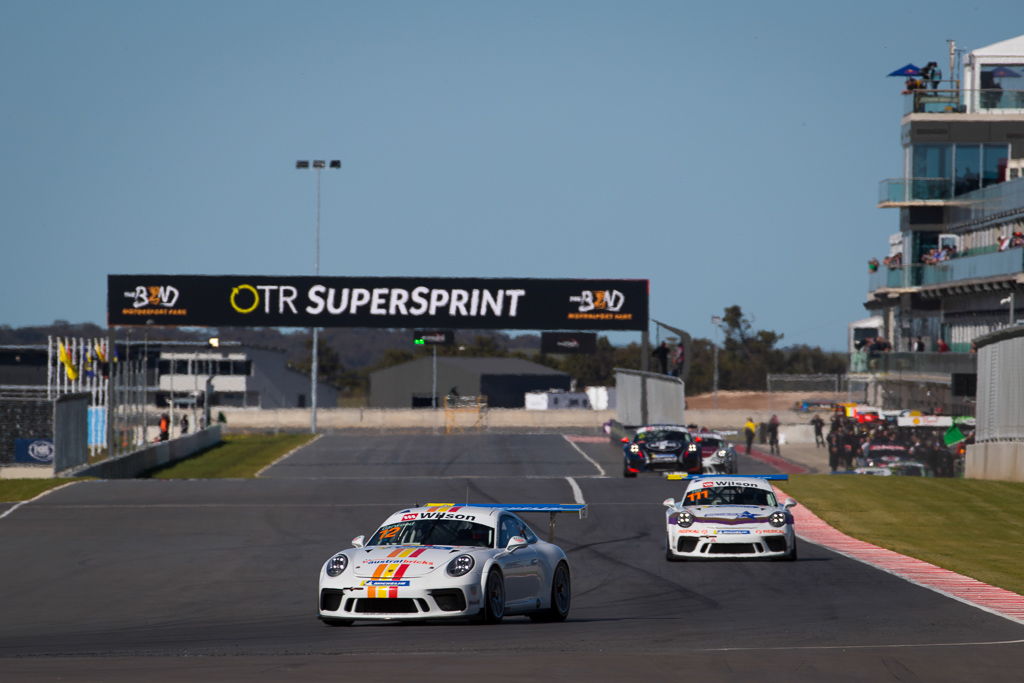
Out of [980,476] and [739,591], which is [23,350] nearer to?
[980,476]

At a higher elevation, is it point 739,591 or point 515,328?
point 515,328

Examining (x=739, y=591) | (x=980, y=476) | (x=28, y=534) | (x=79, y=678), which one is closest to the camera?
(x=79, y=678)

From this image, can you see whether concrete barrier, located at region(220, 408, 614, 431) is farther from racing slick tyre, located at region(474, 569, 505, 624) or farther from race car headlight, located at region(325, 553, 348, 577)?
race car headlight, located at region(325, 553, 348, 577)

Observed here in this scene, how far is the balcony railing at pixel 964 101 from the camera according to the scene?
247 feet

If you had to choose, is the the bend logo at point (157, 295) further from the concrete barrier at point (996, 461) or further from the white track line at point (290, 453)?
the concrete barrier at point (996, 461)

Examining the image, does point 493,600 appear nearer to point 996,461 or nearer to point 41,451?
point 41,451

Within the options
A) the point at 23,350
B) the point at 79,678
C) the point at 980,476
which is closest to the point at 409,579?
the point at 79,678

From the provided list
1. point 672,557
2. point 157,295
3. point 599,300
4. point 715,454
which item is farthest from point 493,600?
point 157,295

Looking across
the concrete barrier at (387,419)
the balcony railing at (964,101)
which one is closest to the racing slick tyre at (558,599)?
the balcony railing at (964,101)

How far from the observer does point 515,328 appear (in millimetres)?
64188

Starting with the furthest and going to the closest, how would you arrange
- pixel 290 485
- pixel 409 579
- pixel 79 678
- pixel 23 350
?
pixel 23 350, pixel 290 485, pixel 409 579, pixel 79 678

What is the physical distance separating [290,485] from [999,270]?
124ft

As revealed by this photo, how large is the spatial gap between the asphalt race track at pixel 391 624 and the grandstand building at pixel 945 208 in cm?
3998

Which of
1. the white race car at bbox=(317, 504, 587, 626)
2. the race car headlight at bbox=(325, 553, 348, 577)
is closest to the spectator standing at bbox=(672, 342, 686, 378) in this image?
the white race car at bbox=(317, 504, 587, 626)
